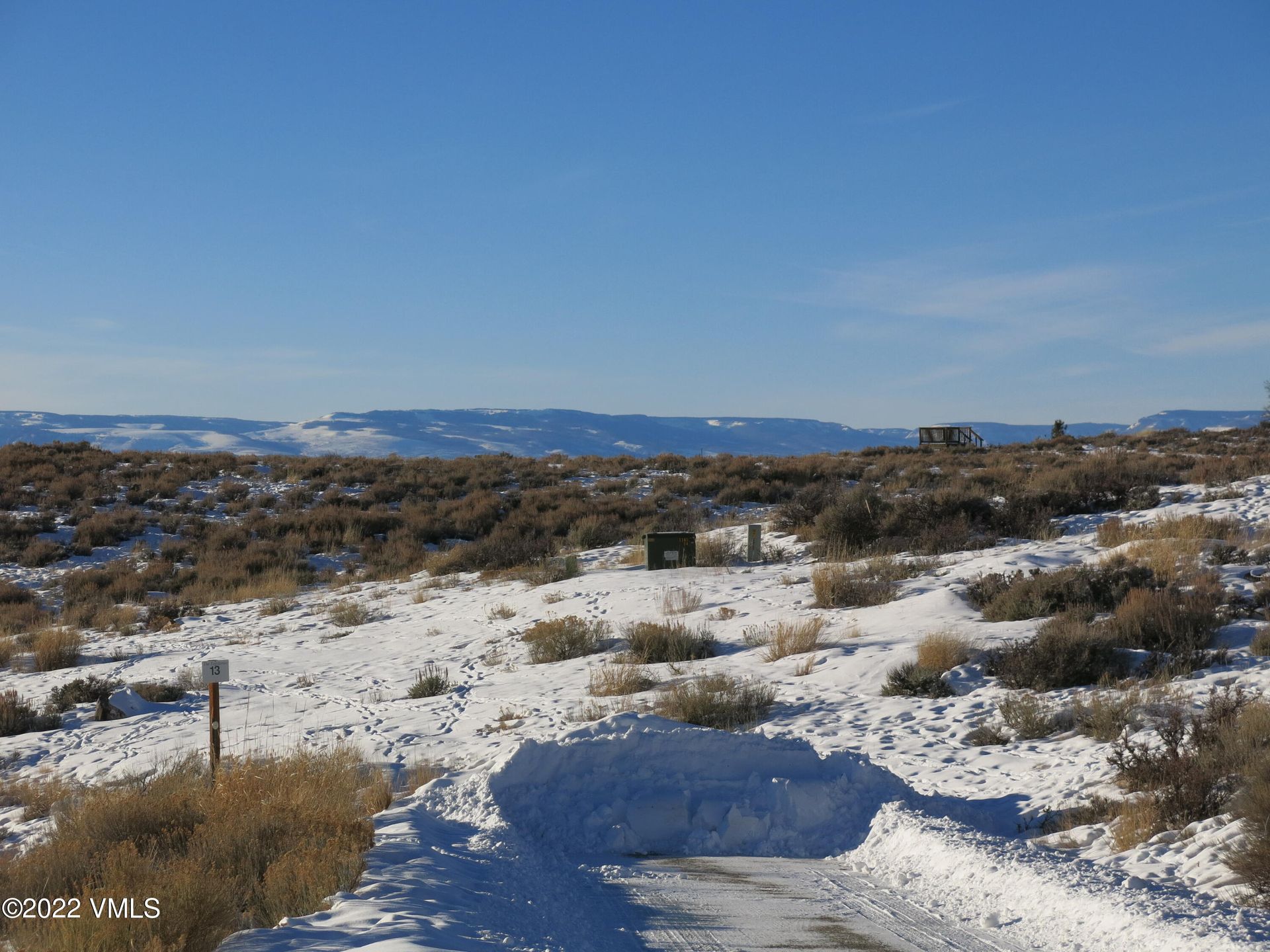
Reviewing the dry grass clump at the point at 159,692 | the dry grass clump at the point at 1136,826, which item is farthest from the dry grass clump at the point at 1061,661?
the dry grass clump at the point at 159,692

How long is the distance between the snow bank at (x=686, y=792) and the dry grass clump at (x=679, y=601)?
6.82m

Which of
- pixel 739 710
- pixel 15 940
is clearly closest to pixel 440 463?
pixel 739 710

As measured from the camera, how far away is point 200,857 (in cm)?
505

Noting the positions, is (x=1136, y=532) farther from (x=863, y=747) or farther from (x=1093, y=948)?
(x=1093, y=948)

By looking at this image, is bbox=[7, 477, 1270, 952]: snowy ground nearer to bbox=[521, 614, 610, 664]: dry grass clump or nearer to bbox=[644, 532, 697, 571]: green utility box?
bbox=[521, 614, 610, 664]: dry grass clump

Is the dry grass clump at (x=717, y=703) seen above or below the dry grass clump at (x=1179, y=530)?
below

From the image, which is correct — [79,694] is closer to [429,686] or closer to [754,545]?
[429,686]

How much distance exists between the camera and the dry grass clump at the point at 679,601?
1475cm

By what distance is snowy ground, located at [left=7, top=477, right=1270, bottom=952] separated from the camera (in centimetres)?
475

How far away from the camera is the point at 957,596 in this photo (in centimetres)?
1284

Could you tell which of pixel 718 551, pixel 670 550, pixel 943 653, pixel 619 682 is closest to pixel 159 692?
pixel 619 682

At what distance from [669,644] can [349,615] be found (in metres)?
7.06

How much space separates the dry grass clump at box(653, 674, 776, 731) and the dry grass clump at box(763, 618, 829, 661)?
1.57 metres

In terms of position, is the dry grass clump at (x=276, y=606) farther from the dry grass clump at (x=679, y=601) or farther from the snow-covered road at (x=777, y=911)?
the snow-covered road at (x=777, y=911)
